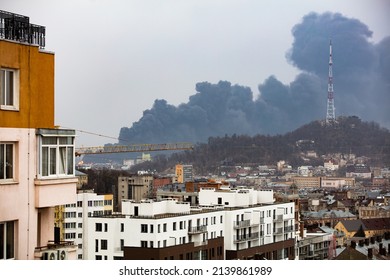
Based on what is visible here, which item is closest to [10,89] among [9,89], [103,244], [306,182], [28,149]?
[9,89]

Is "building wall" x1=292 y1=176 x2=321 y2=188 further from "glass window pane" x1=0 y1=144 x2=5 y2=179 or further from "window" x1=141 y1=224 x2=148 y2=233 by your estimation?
"glass window pane" x1=0 y1=144 x2=5 y2=179

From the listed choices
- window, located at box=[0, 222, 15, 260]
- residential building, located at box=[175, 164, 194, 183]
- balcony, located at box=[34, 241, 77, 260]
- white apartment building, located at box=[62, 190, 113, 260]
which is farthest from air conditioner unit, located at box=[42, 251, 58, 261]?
residential building, located at box=[175, 164, 194, 183]

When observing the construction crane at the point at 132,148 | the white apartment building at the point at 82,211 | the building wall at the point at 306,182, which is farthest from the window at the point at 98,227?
the building wall at the point at 306,182

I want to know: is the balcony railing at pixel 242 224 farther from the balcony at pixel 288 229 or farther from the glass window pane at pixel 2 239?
the glass window pane at pixel 2 239

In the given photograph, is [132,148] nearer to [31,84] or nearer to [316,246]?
[316,246]
